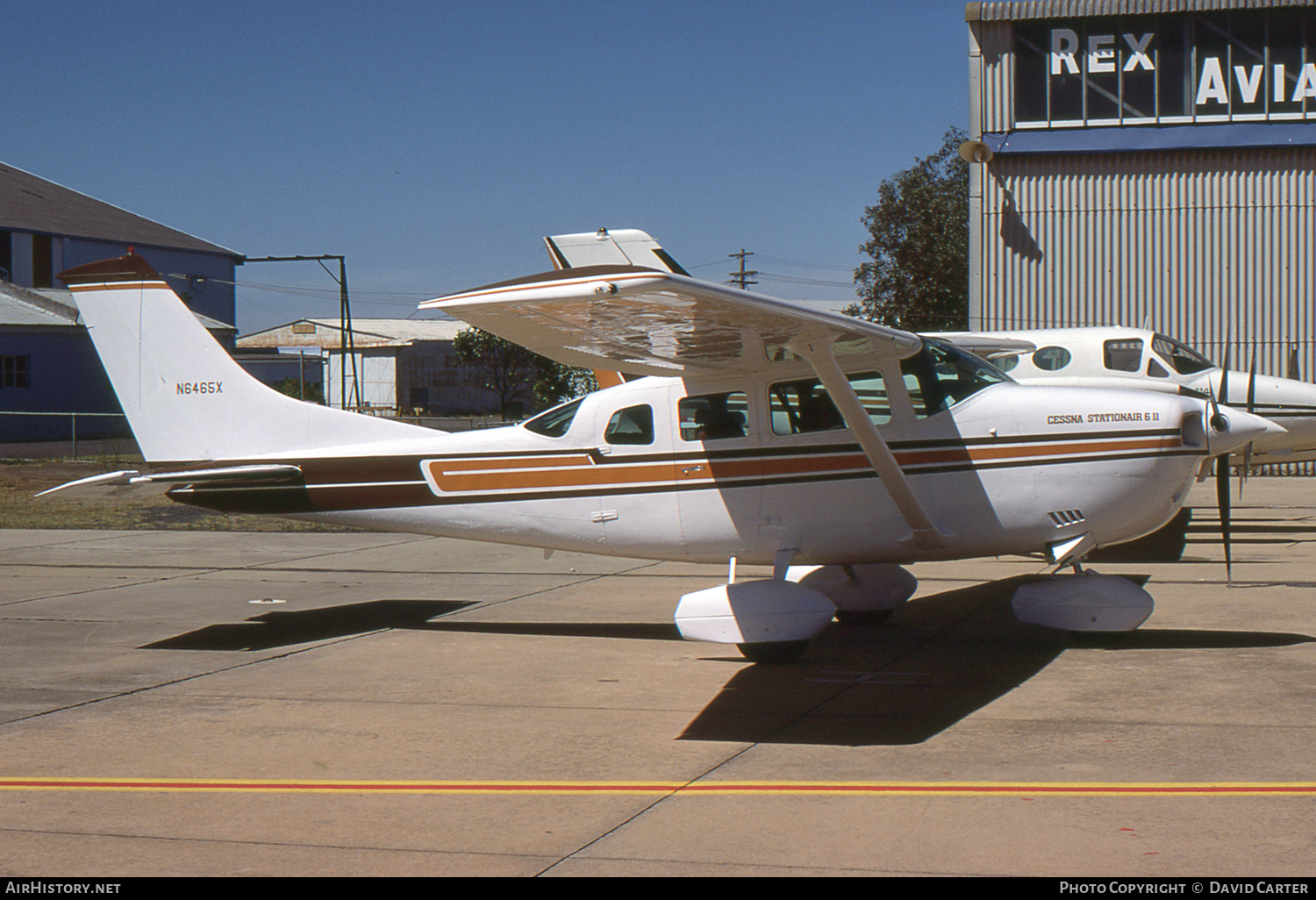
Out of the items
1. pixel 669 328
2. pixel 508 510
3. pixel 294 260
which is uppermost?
pixel 294 260

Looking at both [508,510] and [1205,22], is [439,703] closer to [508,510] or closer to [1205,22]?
[508,510]

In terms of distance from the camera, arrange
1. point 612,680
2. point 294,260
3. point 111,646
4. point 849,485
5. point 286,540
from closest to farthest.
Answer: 1. point 612,680
2. point 849,485
3. point 111,646
4. point 286,540
5. point 294,260

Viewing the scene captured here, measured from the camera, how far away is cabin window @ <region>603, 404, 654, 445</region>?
9219 millimetres

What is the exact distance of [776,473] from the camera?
884cm

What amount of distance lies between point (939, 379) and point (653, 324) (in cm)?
267

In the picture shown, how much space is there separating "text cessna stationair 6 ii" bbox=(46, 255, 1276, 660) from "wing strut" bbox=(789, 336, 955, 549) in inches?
0.7

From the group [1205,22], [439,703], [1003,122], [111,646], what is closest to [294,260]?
[1003,122]

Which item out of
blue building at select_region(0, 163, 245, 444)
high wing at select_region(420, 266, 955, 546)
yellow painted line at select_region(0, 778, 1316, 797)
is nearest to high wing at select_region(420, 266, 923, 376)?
high wing at select_region(420, 266, 955, 546)

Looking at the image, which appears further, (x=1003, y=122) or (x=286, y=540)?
(x=1003, y=122)

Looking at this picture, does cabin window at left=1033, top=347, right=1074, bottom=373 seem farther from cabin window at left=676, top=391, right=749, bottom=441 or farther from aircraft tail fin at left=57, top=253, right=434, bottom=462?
aircraft tail fin at left=57, top=253, right=434, bottom=462

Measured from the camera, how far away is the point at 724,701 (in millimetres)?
7367

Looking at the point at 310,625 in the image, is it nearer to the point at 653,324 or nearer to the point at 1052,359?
the point at 653,324

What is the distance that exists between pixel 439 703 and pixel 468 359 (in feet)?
229

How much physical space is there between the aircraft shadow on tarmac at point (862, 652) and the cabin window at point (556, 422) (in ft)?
5.34
